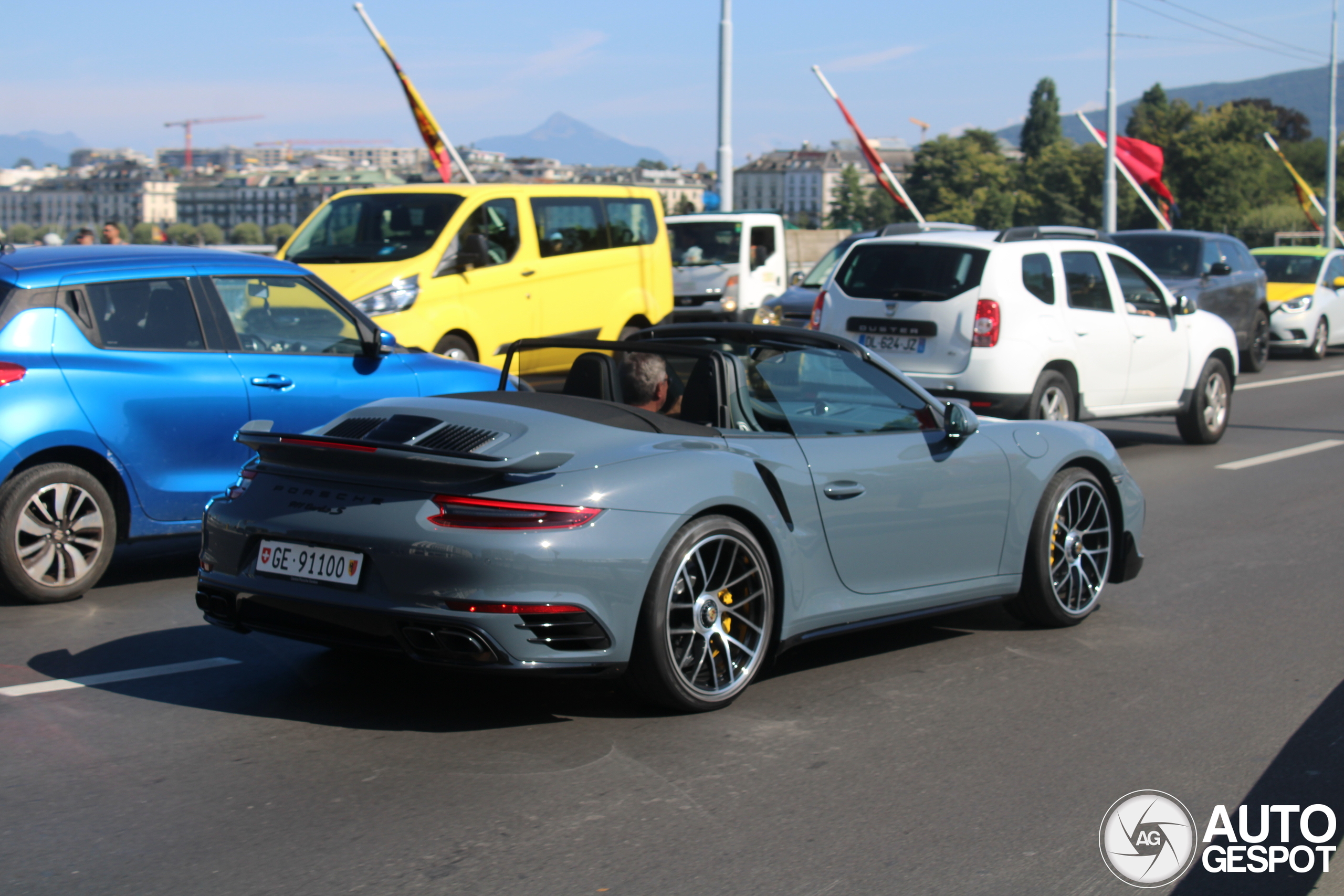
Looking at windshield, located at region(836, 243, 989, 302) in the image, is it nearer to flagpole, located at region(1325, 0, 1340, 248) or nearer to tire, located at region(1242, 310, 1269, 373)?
tire, located at region(1242, 310, 1269, 373)

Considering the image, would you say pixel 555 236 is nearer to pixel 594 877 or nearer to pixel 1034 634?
pixel 1034 634

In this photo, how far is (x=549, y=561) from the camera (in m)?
4.25

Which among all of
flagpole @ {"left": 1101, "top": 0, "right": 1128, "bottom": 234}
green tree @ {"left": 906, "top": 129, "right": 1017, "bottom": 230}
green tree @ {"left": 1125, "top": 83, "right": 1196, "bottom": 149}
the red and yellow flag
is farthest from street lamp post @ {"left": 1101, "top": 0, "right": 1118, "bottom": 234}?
green tree @ {"left": 906, "top": 129, "right": 1017, "bottom": 230}

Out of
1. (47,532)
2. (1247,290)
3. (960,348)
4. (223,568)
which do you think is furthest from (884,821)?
(1247,290)

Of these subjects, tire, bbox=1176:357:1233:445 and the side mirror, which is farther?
tire, bbox=1176:357:1233:445

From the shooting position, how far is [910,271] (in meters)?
11.4

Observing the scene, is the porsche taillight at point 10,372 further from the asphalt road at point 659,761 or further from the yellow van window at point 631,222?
the yellow van window at point 631,222

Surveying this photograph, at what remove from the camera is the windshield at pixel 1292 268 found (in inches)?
916

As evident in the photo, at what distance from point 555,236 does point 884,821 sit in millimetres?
11041

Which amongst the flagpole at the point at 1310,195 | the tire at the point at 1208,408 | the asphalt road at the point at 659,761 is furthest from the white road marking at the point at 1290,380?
the flagpole at the point at 1310,195

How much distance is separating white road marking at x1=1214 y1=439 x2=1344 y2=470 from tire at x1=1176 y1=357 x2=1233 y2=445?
0.66 metres

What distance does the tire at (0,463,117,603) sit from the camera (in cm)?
626

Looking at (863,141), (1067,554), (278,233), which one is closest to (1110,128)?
(863,141)

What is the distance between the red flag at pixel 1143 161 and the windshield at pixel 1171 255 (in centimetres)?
1771
